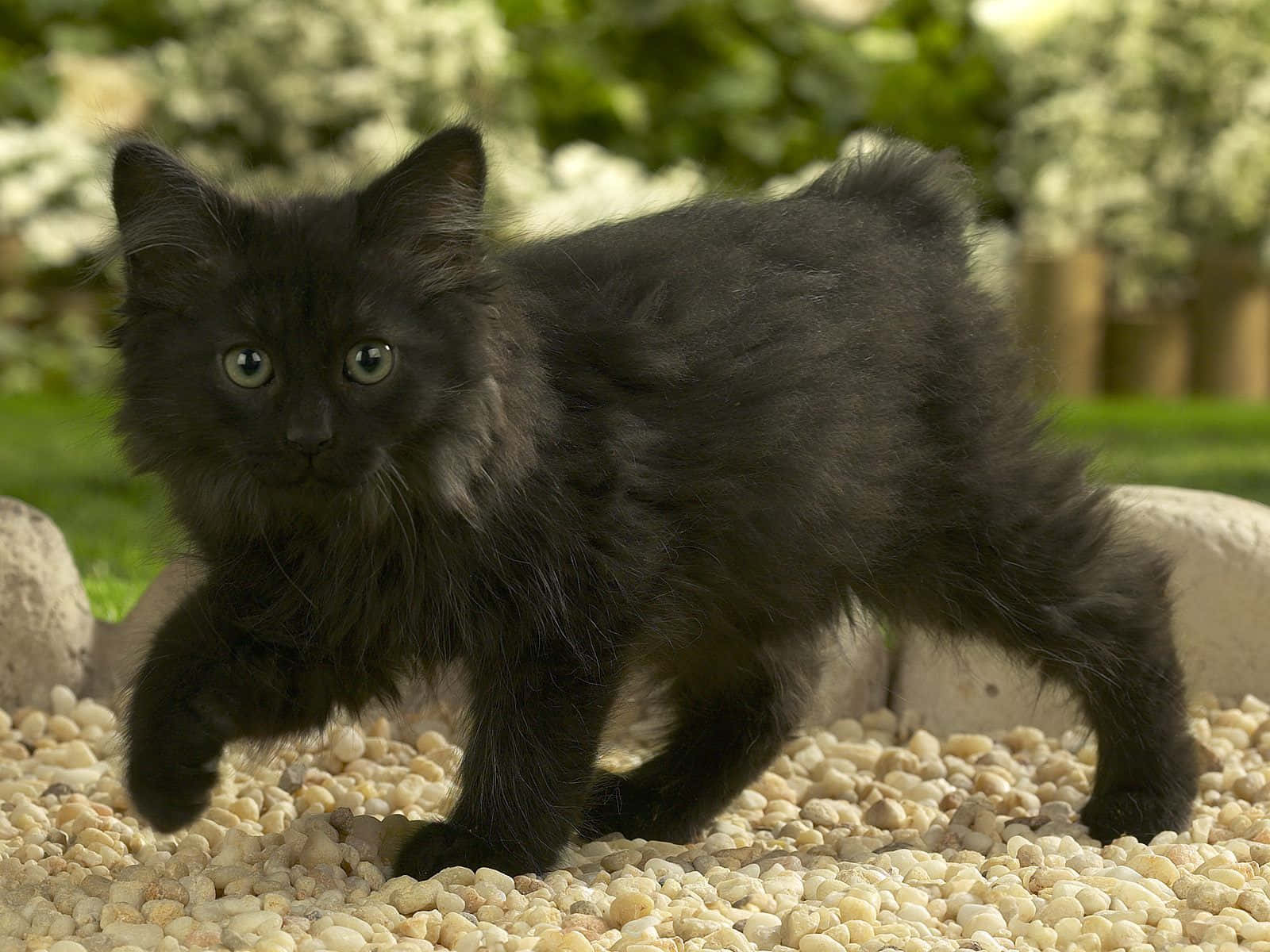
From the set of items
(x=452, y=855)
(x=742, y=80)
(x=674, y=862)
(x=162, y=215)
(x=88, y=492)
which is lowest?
(x=88, y=492)

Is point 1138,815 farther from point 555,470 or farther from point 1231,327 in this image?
point 1231,327

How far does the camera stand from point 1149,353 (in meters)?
9.30

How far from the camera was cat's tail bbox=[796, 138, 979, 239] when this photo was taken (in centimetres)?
300

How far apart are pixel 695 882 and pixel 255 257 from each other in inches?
45.4

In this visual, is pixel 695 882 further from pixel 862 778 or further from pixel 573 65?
pixel 573 65

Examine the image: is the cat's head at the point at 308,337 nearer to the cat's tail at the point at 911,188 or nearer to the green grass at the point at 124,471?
the green grass at the point at 124,471

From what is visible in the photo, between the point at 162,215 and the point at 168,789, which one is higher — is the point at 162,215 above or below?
above

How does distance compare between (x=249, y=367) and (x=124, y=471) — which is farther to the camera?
(x=124, y=471)

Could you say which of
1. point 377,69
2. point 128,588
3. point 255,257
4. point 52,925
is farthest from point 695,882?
point 377,69

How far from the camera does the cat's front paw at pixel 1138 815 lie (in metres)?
2.95

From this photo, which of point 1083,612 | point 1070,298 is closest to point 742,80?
point 1070,298

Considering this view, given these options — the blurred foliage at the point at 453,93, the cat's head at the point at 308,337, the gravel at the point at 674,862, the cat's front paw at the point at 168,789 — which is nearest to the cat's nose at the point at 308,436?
the cat's head at the point at 308,337

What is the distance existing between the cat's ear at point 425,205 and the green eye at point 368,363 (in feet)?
0.53

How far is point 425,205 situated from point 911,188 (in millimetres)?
1062
